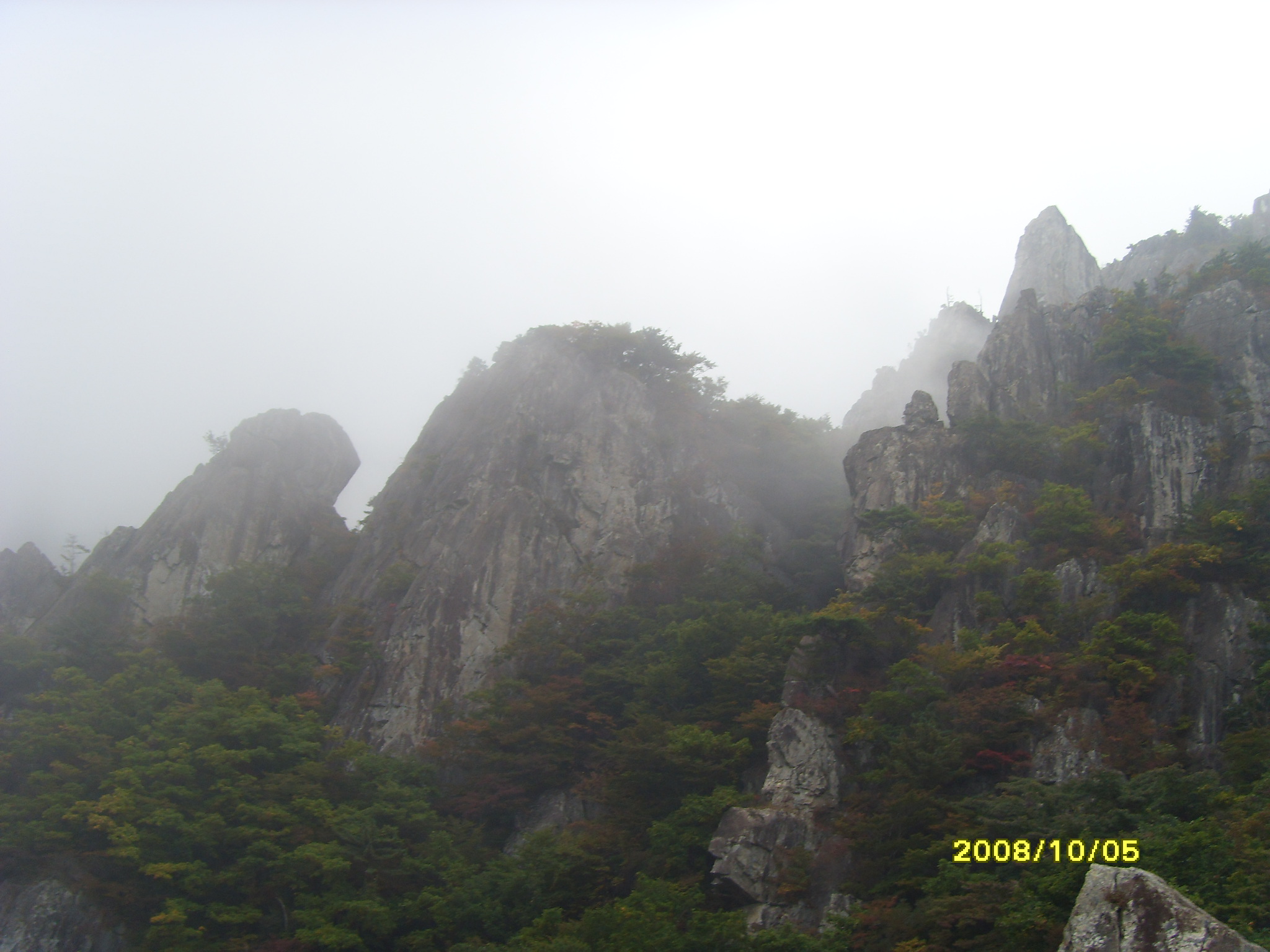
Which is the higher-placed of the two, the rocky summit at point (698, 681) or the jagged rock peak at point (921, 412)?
the jagged rock peak at point (921, 412)

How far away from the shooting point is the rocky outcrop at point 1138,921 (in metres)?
11.6

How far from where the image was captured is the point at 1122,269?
4881cm

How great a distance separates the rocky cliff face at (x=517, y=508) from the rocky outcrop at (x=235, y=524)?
4.16 meters

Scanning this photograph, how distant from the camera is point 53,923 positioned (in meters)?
23.0

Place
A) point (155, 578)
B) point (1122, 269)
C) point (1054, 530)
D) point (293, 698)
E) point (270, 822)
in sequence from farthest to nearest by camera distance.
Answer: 1. point (1122, 269)
2. point (155, 578)
3. point (293, 698)
4. point (1054, 530)
5. point (270, 822)

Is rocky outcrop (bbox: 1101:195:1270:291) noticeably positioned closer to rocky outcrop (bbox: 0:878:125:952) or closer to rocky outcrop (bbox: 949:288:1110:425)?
rocky outcrop (bbox: 949:288:1110:425)

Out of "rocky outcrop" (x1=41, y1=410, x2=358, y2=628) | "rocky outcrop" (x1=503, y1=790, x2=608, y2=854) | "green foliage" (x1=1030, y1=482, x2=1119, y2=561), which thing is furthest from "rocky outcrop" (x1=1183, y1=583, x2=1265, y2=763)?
"rocky outcrop" (x1=41, y1=410, x2=358, y2=628)

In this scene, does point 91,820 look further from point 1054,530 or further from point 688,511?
point 1054,530

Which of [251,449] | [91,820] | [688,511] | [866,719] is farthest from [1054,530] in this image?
[251,449]

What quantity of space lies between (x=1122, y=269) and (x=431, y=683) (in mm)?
39203

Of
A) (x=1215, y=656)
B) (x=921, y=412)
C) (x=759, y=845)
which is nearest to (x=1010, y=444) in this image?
(x=921, y=412)

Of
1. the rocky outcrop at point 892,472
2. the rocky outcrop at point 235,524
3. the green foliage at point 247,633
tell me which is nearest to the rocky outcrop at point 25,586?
the rocky outcrop at point 235,524

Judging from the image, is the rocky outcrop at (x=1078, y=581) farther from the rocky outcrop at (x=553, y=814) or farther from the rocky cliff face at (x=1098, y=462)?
the rocky outcrop at (x=553, y=814)
